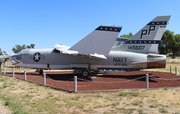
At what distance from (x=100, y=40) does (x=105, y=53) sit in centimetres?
121

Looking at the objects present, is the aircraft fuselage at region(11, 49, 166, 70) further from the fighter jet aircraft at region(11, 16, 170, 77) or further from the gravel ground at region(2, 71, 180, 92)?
the gravel ground at region(2, 71, 180, 92)

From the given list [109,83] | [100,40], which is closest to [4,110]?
[109,83]

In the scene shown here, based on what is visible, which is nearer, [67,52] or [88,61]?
[67,52]

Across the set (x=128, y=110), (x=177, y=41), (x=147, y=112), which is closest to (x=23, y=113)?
(x=128, y=110)

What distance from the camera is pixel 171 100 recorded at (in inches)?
390

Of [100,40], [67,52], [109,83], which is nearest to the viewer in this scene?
[109,83]

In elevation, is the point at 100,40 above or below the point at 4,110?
above

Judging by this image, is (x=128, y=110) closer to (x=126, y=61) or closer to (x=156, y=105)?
(x=156, y=105)

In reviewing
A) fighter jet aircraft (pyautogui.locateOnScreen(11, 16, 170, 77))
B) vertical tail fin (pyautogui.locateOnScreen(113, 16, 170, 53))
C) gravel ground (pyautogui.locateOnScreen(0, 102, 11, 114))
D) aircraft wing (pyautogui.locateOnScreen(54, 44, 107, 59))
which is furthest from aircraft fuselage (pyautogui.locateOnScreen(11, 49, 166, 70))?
gravel ground (pyautogui.locateOnScreen(0, 102, 11, 114))

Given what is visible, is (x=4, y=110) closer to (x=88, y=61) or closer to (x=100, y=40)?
(x=100, y=40)

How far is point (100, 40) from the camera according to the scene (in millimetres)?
17766

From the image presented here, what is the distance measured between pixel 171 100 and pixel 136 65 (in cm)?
1021

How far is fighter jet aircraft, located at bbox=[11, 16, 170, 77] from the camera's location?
17.9 m

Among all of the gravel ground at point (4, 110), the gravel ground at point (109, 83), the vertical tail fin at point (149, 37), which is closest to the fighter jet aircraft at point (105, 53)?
the vertical tail fin at point (149, 37)
